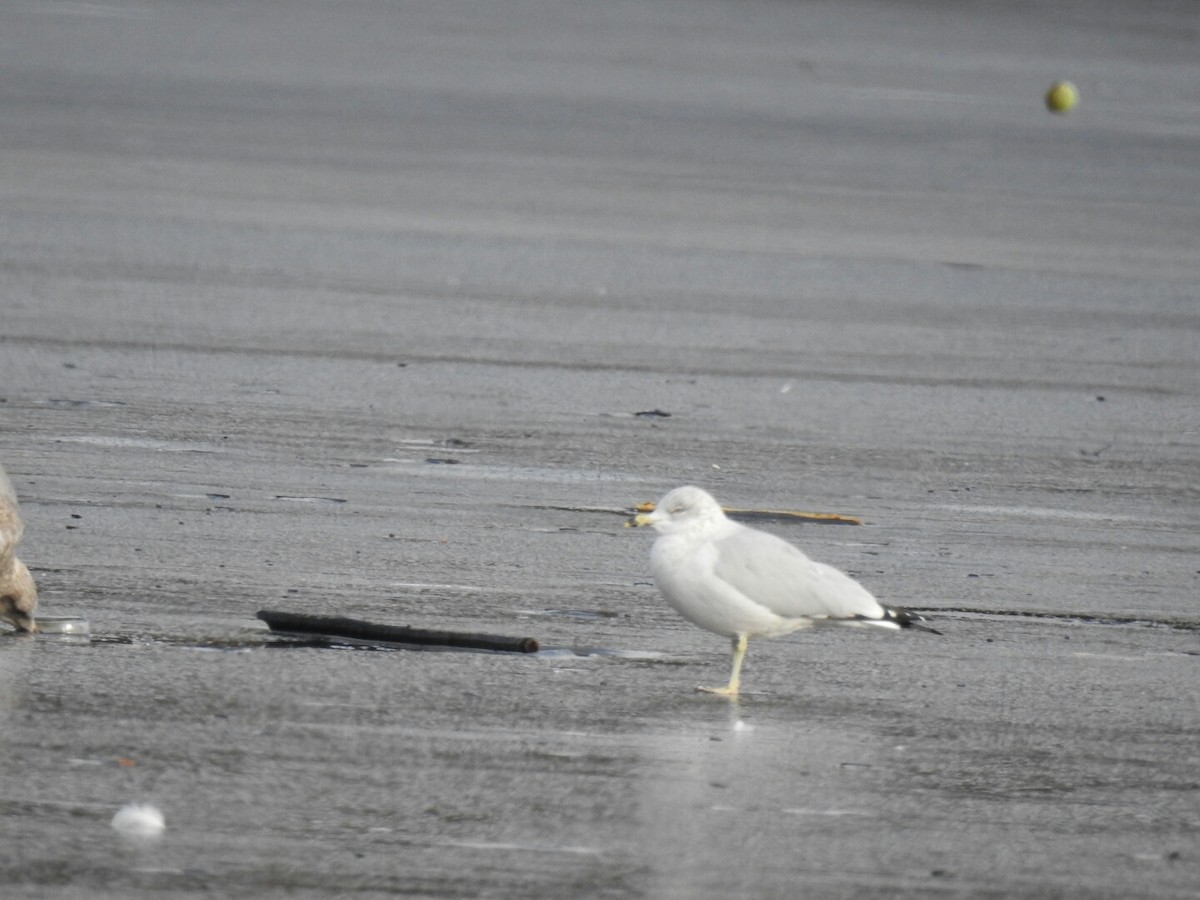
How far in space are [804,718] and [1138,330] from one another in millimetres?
8441

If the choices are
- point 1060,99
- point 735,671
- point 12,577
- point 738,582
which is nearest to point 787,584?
point 738,582

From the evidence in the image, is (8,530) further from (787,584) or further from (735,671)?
(787,584)

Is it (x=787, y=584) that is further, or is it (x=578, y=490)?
(x=578, y=490)

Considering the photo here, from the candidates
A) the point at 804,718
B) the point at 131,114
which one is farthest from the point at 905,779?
the point at 131,114

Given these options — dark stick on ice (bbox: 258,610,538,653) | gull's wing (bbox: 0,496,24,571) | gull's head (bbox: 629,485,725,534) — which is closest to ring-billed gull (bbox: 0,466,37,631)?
gull's wing (bbox: 0,496,24,571)

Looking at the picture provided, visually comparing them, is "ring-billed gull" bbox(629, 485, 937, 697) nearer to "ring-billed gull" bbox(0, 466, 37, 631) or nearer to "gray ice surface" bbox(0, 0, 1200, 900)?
"gray ice surface" bbox(0, 0, 1200, 900)

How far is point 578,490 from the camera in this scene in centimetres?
929

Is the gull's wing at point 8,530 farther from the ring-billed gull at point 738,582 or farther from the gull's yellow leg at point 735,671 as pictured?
the gull's yellow leg at point 735,671

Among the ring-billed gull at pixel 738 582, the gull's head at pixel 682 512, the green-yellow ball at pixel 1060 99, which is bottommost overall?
the ring-billed gull at pixel 738 582

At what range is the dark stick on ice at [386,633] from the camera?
22.1 feet

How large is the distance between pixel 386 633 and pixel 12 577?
1063 mm

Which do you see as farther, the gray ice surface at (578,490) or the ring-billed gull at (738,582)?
the ring-billed gull at (738,582)

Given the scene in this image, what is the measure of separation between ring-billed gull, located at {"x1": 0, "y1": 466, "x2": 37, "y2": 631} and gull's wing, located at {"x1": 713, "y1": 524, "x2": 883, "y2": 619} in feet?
6.42

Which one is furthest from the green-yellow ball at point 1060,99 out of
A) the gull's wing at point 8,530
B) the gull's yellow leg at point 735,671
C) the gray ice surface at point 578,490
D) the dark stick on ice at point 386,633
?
the gull's wing at point 8,530
